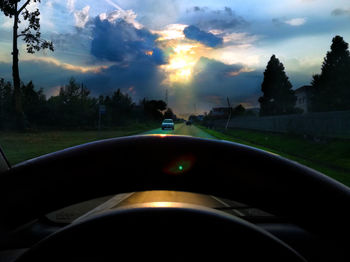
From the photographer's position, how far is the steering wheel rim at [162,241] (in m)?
0.61

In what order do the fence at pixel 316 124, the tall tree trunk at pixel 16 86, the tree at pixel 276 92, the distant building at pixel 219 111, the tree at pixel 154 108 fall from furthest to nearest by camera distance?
the distant building at pixel 219 111, the tree at pixel 154 108, the tree at pixel 276 92, the tall tree trunk at pixel 16 86, the fence at pixel 316 124

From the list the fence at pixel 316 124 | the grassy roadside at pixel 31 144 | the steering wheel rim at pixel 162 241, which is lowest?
the grassy roadside at pixel 31 144

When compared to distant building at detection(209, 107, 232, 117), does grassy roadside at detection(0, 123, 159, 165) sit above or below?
below

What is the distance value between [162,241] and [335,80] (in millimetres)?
58184

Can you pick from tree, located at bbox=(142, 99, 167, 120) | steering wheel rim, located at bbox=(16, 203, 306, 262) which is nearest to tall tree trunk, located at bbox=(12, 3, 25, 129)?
steering wheel rim, located at bbox=(16, 203, 306, 262)

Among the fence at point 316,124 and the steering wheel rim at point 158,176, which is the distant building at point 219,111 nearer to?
the fence at point 316,124

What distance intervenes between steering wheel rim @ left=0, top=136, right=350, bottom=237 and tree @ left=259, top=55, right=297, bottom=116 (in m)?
75.2

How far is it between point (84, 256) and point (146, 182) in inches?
13.7

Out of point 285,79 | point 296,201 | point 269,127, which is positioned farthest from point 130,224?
point 285,79

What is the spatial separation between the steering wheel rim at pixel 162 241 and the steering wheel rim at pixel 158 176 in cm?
25

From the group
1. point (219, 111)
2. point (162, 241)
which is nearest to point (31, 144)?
point (162, 241)

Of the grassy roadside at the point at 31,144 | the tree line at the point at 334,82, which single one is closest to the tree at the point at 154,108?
the tree line at the point at 334,82

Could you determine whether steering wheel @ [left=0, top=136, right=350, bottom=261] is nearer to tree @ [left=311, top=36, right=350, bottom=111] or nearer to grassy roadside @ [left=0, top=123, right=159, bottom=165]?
grassy roadside @ [left=0, top=123, right=159, bottom=165]

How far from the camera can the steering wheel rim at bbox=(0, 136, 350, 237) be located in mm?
878
